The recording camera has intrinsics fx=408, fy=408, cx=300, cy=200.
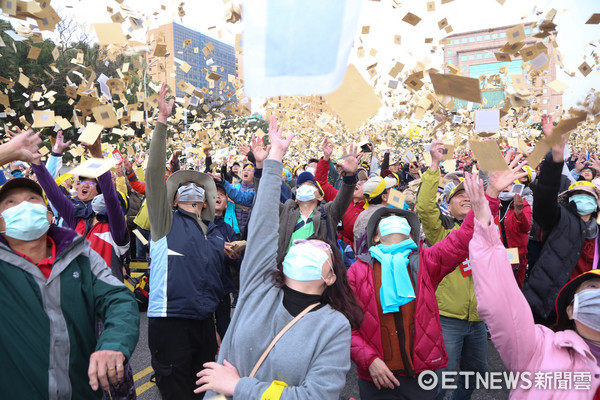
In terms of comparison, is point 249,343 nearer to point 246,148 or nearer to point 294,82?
point 294,82

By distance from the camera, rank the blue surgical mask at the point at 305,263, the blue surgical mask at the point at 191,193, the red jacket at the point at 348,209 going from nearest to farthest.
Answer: the blue surgical mask at the point at 305,263 < the blue surgical mask at the point at 191,193 < the red jacket at the point at 348,209

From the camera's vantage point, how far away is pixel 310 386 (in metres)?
1.70

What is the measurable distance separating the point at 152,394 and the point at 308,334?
123 inches

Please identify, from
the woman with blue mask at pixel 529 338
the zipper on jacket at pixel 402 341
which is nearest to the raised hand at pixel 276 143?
the woman with blue mask at pixel 529 338

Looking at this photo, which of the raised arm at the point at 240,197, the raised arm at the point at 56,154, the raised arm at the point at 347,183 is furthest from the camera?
the raised arm at the point at 240,197

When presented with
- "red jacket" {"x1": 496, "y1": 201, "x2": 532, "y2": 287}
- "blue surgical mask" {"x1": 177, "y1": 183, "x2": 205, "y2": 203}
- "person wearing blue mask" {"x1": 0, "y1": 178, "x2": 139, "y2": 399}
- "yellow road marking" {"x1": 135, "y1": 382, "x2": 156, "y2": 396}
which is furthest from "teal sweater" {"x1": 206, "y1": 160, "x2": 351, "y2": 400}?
"red jacket" {"x1": 496, "y1": 201, "x2": 532, "y2": 287}

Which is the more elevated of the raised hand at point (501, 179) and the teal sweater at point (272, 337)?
the raised hand at point (501, 179)

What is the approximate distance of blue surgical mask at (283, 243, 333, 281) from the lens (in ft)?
6.59

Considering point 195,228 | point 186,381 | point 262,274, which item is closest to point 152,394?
point 186,381

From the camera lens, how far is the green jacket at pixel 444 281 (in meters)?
3.30

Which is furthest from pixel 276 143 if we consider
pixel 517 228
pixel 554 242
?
pixel 517 228

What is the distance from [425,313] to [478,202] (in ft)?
2.99

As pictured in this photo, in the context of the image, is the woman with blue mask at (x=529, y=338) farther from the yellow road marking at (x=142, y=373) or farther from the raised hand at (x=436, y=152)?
the yellow road marking at (x=142, y=373)

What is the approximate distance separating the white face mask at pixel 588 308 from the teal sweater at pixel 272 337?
1.06 meters
